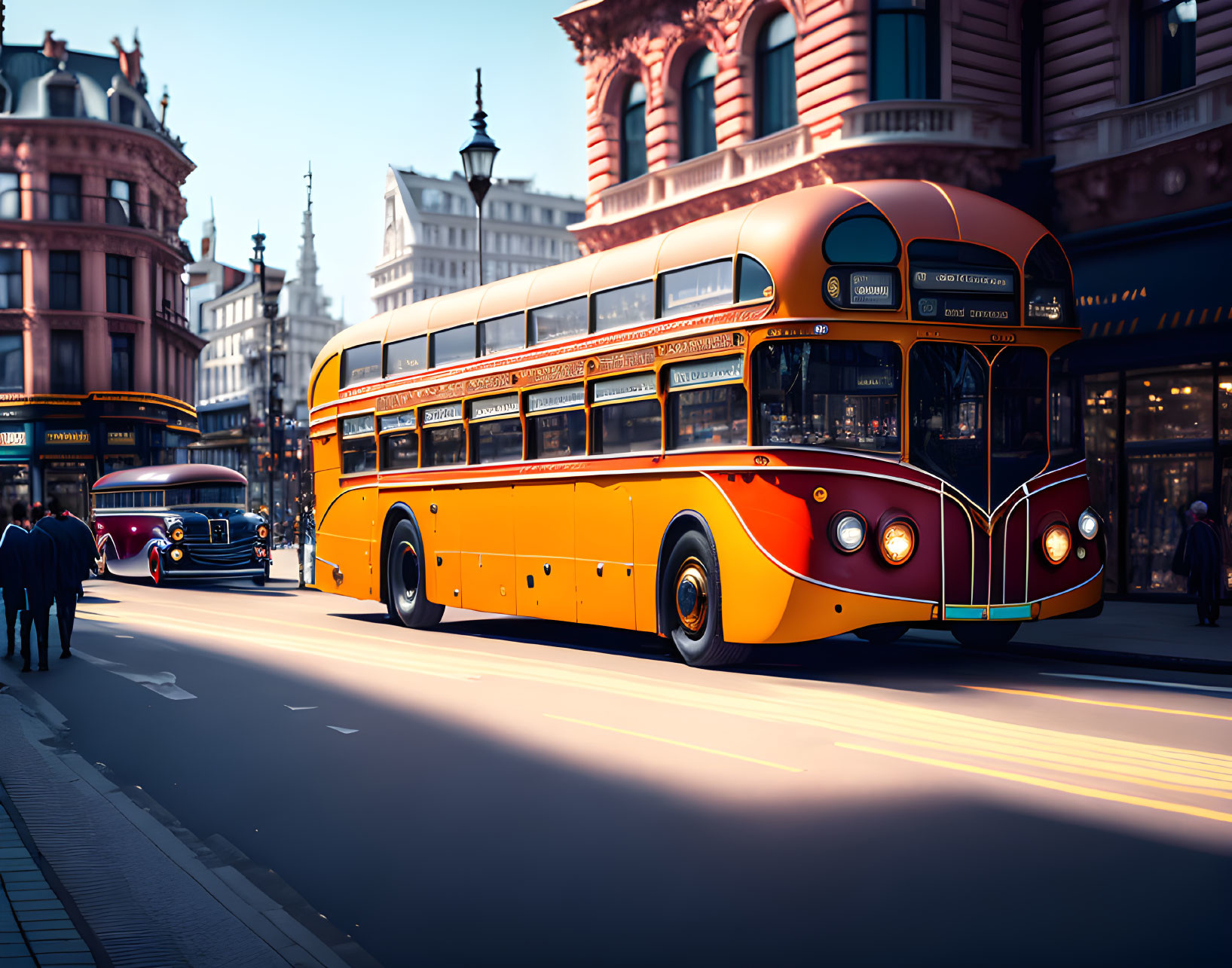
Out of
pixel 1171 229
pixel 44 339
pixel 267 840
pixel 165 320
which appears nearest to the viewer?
pixel 267 840

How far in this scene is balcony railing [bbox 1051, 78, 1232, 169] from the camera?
17.5 meters

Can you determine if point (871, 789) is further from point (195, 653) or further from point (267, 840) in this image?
point (195, 653)

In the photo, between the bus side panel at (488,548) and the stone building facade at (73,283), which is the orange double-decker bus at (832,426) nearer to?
the bus side panel at (488,548)

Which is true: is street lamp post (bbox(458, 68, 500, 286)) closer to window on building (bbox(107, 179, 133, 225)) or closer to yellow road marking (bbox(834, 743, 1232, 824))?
yellow road marking (bbox(834, 743, 1232, 824))

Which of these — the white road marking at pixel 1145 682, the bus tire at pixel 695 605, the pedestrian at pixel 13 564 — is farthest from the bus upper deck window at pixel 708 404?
the pedestrian at pixel 13 564

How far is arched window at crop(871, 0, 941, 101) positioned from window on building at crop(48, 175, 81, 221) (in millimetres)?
39471

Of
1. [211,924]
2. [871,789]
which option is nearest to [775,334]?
[871,789]

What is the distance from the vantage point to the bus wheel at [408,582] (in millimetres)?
17156

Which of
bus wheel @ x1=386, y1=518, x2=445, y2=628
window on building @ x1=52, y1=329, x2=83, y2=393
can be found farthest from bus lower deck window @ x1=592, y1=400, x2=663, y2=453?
window on building @ x1=52, y1=329, x2=83, y2=393

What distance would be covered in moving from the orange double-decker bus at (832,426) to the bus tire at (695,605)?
3cm

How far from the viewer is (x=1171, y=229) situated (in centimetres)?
1794

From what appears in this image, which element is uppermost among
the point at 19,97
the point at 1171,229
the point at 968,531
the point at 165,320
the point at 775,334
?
the point at 19,97

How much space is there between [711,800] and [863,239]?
5.87 metres

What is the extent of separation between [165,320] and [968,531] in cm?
4941
